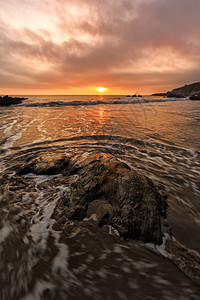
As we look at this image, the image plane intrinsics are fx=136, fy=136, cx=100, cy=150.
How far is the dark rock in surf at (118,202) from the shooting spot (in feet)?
7.80

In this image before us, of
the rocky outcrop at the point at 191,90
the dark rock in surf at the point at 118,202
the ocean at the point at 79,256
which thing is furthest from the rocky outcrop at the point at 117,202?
the rocky outcrop at the point at 191,90

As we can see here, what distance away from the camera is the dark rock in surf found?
2.38 metres

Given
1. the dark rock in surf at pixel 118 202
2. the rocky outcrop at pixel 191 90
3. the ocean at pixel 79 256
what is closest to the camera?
the ocean at pixel 79 256

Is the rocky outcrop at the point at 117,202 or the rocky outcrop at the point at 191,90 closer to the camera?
the rocky outcrop at the point at 117,202

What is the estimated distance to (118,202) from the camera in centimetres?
269

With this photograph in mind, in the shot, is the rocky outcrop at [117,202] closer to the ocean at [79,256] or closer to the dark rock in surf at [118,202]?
the dark rock in surf at [118,202]

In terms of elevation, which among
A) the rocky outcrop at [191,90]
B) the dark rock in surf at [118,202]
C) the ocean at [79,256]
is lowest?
the ocean at [79,256]

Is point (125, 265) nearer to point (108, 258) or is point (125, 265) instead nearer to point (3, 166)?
point (108, 258)

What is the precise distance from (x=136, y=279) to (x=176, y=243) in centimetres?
93

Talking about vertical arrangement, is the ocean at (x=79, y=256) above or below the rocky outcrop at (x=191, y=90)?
below

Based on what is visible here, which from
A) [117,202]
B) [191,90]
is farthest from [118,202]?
[191,90]

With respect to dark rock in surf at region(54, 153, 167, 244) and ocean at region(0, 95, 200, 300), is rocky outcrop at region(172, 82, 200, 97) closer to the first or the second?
ocean at region(0, 95, 200, 300)

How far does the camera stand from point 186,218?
2852 millimetres

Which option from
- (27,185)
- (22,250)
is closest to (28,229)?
(22,250)
